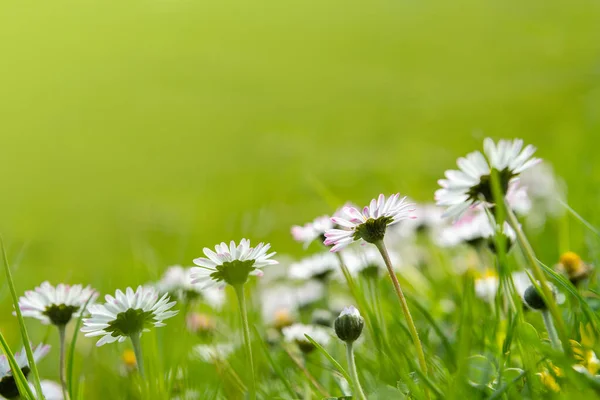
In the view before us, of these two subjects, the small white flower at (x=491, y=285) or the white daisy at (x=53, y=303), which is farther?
the small white flower at (x=491, y=285)

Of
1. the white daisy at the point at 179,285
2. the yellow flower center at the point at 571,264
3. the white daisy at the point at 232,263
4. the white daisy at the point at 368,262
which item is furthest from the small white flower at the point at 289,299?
the white daisy at the point at 232,263

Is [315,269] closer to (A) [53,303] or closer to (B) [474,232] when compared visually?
(B) [474,232]

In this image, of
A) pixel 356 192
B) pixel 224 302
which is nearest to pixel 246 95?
pixel 356 192

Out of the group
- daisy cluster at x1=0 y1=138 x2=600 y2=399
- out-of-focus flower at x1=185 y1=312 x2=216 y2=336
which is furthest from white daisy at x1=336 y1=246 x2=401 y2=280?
out-of-focus flower at x1=185 y1=312 x2=216 y2=336

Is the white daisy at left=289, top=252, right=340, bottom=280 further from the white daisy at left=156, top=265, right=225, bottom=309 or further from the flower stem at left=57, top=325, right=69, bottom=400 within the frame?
the flower stem at left=57, top=325, right=69, bottom=400

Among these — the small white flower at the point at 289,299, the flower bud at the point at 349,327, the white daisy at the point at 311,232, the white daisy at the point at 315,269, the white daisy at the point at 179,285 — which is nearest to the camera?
the flower bud at the point at 349,327

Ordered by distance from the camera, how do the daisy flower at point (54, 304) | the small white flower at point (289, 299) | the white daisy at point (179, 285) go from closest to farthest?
1. the daisy flower at point (54, 304)
2. the white daisy at point (179, 285)
3. the small white flower at point (289, 299)

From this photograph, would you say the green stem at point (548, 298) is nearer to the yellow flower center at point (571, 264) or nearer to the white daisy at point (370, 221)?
the white daisy at point (370, 221)
